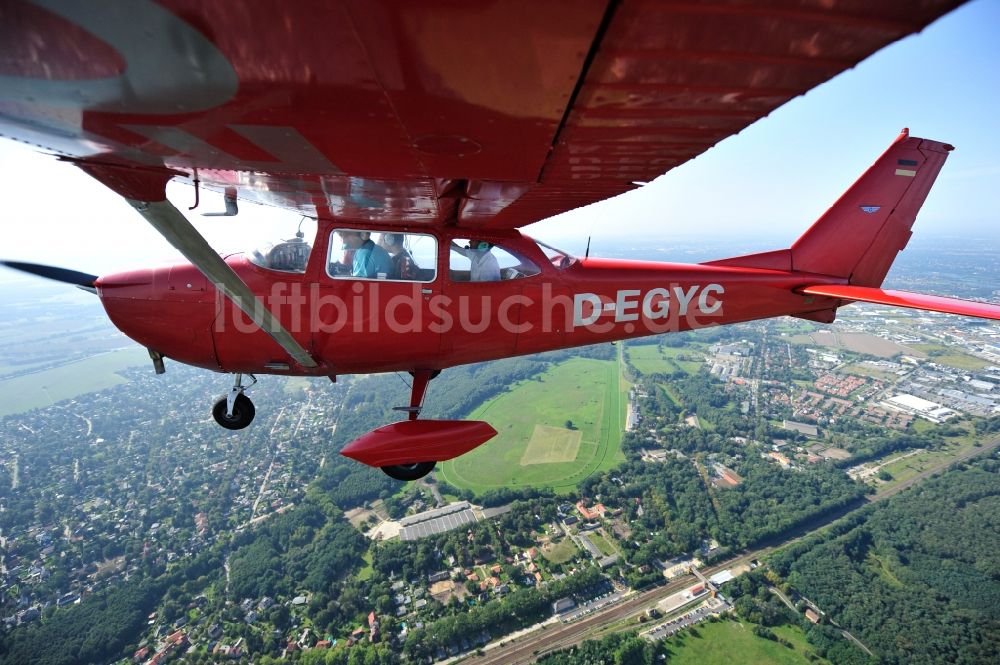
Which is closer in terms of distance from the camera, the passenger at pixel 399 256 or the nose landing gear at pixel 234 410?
the passenger at pixel 399 256

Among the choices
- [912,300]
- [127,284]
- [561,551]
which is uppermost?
[912,300]

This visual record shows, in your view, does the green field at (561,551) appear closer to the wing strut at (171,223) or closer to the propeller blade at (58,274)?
the wing strut at (171,223)

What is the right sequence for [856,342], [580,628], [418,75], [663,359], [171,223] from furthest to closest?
[856,342]
[663,359]
[580,628]
[171,223]
[418,75]

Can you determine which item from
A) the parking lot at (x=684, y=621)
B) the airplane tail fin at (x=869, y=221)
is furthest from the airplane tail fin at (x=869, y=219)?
the parking lot at (x=684, y=621)

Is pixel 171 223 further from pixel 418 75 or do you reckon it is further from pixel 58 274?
pixel 58 274

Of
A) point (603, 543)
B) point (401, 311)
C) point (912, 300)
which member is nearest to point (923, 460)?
point (603, 543)

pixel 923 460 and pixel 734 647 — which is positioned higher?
pixel 923 460

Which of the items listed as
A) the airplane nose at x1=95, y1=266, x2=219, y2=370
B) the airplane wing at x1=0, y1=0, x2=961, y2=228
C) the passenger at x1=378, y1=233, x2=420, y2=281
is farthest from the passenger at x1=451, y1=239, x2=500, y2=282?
the airplane nose at x1=95, y1=266, x2=219, y2=370
